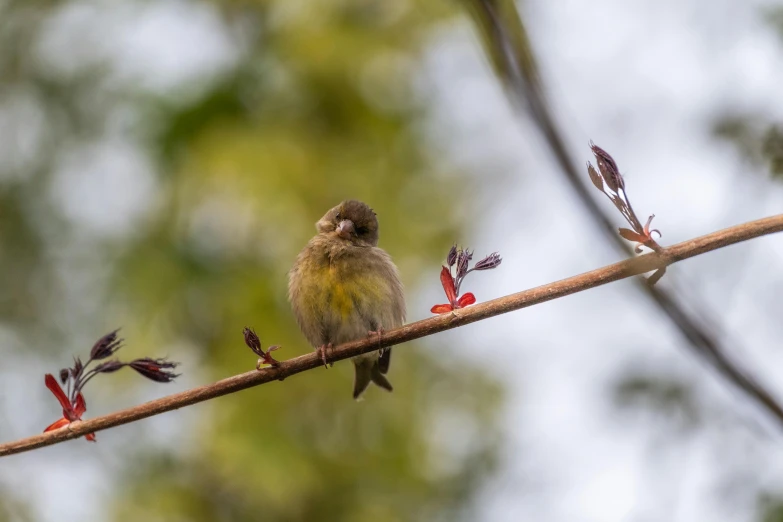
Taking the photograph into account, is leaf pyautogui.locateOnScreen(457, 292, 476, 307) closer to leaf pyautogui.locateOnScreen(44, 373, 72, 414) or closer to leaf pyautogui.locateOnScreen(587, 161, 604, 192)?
leaf pyautogui.locateOnScreen(587, 161, 604, 192)

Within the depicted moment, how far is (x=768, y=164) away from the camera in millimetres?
2572

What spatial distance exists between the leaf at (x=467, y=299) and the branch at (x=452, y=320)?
0.24ft

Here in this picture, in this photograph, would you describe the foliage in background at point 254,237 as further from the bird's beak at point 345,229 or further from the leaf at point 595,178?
the leaf at point 595,178

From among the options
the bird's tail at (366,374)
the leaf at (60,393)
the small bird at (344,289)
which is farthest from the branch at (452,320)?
the bird's tail at (366,374)

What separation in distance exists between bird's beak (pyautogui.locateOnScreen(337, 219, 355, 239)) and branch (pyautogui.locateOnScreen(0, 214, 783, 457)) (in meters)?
2.06

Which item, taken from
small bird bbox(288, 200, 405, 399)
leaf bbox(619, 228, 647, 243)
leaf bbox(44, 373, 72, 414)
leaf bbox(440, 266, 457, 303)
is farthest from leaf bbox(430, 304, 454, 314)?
small bird bbox(288, 200, 405, 399)

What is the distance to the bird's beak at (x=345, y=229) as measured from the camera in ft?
15.5

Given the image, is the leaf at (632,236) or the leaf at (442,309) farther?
the leaf at (442,309)

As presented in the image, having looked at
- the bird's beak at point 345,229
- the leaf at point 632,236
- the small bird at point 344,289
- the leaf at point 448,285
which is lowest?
the leaf at point 632,236

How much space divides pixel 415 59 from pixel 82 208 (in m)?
3.73

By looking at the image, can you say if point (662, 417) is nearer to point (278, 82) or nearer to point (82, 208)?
point (278, 82)

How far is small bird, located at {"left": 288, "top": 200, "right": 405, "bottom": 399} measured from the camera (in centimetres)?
445

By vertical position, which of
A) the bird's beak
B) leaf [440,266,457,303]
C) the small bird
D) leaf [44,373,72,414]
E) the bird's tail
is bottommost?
the bird's tail

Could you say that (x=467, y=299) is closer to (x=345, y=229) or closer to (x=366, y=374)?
(x=345, y=229)
